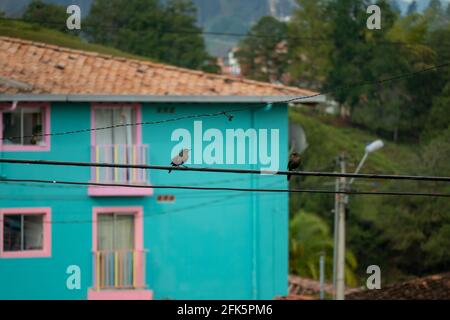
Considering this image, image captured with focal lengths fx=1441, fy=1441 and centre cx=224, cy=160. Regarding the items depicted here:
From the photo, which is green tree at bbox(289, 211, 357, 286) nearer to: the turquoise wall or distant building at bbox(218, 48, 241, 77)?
the turquoise wall

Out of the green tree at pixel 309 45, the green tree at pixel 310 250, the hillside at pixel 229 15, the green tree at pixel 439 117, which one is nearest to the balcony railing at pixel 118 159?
the green tree at pixel 439 117

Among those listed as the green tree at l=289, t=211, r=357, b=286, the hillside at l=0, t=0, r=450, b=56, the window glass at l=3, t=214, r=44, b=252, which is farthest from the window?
the hillside at l=0, t=0, r=450, b=56

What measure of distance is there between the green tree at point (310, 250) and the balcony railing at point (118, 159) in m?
11.8

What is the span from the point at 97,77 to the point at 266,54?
28637mm

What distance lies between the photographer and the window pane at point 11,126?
79.4ft

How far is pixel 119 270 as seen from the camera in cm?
2478

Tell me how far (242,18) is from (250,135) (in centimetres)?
4340

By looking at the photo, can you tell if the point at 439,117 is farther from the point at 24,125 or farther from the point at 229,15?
the point at 229,15

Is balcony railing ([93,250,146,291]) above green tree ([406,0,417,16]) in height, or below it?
below

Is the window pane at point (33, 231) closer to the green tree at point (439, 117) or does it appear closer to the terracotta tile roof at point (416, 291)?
the terracotta tile roof at point (416, 291)

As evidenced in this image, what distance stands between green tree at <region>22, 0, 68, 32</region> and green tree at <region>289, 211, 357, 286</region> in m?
8.14

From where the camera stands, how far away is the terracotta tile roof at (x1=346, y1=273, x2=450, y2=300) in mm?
26516

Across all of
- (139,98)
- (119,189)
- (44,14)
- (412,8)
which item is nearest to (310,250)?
(44,14)
